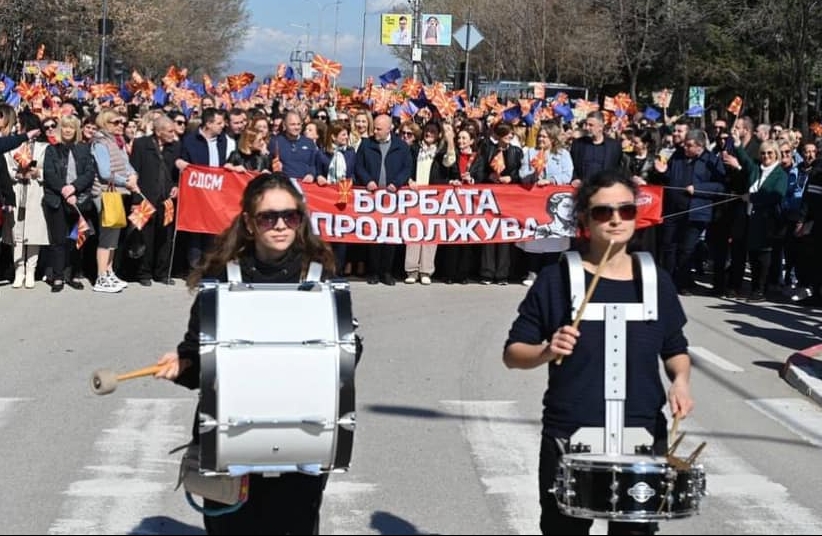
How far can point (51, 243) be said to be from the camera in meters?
14.2

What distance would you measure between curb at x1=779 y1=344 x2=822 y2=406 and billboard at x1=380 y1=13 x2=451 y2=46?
52.1m

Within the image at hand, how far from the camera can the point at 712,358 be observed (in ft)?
38.5

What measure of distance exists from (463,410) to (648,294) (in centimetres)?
487

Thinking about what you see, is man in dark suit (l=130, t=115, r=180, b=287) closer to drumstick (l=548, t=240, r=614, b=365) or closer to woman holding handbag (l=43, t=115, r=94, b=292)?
woman holding handbag (l=43, t=115, r=94, b=292)

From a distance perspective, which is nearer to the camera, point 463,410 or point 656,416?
point 656,416

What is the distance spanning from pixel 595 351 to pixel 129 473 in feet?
12.0

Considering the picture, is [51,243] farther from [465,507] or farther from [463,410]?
[465,507]

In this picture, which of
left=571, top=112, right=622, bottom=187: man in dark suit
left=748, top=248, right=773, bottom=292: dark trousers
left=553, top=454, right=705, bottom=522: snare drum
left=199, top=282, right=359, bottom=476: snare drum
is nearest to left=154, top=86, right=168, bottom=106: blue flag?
left=571, top=112, right=622, bottom=187: man in dark suit

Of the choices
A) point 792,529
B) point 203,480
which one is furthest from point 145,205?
point 203,480

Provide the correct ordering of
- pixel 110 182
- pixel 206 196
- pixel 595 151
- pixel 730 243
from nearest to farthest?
pixel 110 182
pixel 206 196
pixel 595 151
pixel 730 243

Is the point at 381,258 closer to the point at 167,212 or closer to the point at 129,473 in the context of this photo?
the point at 167,212

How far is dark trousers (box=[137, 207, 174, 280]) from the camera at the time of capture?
15.1m

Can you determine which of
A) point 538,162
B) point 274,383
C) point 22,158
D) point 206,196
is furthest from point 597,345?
point 538,162

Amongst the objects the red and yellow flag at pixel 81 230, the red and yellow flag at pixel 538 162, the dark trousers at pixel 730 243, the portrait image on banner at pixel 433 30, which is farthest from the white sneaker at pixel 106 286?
the portrait image on banner at pixel 433 30
